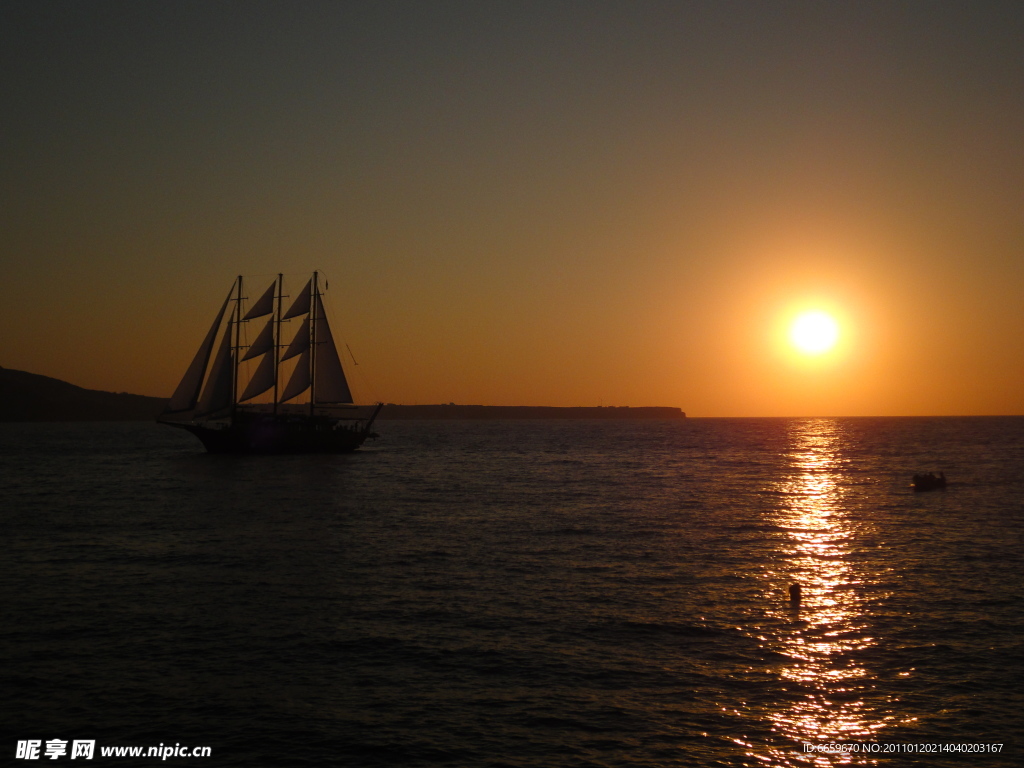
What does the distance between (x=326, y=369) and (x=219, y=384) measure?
12.1m

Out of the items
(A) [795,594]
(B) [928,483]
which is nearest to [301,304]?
(B) [928,483]

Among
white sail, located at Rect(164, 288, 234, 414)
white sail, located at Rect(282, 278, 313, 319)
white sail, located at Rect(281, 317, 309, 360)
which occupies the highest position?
white sail, located at Rect(282, 278, 313, 319)

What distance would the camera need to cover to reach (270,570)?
30375mm

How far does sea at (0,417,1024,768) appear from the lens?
15.2 m

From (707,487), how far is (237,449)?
5720 centimetres

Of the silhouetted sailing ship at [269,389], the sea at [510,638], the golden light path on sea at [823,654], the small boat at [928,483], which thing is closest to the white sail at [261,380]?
the silhouetted sailing ship at [269,389]

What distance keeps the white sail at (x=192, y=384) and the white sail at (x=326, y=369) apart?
12342 millimetres

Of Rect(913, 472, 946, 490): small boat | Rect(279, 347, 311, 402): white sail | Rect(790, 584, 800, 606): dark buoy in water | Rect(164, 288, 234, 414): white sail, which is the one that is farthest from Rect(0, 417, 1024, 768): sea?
Rect(279, 347, 311, 402): white sail

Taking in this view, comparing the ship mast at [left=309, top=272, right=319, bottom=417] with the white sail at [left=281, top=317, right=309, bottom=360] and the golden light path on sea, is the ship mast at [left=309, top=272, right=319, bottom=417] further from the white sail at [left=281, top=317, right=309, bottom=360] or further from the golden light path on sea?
the golden light path on sea

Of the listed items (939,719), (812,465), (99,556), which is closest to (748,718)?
(939,719)

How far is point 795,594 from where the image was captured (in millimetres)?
25797

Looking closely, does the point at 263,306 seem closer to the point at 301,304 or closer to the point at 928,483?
the point at 301,304

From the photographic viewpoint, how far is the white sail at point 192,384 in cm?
9356

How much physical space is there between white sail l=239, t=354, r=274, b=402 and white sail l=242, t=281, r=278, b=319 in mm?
5128
